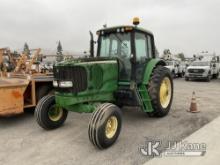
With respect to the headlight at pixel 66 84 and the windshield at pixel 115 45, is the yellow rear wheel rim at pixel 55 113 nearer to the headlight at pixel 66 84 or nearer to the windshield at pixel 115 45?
the headlight at pixel 66 84

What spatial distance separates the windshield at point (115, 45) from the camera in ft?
19.3

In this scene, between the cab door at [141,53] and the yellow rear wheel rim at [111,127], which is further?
the cab door at [141,53]

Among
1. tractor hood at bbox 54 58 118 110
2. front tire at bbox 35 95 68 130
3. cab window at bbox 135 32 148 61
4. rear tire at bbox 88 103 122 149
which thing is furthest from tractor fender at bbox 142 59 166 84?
→ front tire at bbox 35 95 68 130


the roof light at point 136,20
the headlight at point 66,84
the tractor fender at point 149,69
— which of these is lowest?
the headlight at point 66,84

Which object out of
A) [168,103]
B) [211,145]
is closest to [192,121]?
[168,103]

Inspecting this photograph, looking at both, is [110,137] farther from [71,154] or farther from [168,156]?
[168,156]

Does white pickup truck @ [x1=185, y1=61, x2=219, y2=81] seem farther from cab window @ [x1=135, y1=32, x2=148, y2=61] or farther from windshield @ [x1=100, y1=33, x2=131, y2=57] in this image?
windshield @ [x1=100, y1=33, x2=131, y2=57]

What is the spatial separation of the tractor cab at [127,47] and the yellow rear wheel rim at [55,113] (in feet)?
5.52

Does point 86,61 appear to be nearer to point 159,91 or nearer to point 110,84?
point 110,84

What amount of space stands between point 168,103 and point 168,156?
2921 millimetres

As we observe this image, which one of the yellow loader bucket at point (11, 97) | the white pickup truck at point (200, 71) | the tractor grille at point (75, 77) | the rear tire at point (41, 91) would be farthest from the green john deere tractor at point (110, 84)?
the white pickup truck at point (200, 71)

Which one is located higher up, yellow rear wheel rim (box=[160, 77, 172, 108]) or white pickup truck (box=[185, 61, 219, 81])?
white pickup truck (box=[185, 61, 219, 81])

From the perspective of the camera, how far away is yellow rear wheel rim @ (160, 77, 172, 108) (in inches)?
260

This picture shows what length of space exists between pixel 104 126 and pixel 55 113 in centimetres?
192
